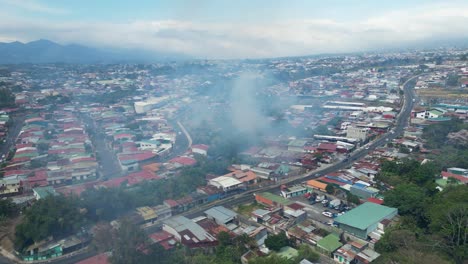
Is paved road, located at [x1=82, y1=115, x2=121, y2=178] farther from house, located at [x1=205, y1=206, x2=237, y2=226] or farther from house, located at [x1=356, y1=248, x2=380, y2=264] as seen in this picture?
house, located at [x1=356, y1=248, x2=380, y2=264]

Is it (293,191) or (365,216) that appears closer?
(365,216)

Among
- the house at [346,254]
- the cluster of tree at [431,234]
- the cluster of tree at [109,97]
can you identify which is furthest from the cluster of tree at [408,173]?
the cluster of tree at [109,97]

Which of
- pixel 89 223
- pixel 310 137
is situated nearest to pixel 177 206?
pixel 89 223

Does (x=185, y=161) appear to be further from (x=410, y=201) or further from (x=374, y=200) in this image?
(x=410, y=201)

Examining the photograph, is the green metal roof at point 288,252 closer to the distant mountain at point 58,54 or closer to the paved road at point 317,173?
the paved road at point 317,173

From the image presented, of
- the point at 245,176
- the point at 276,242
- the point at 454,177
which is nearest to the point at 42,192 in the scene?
the point at 245,176

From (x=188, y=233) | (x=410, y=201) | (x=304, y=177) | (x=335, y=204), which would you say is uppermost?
(x=410, y=201)
